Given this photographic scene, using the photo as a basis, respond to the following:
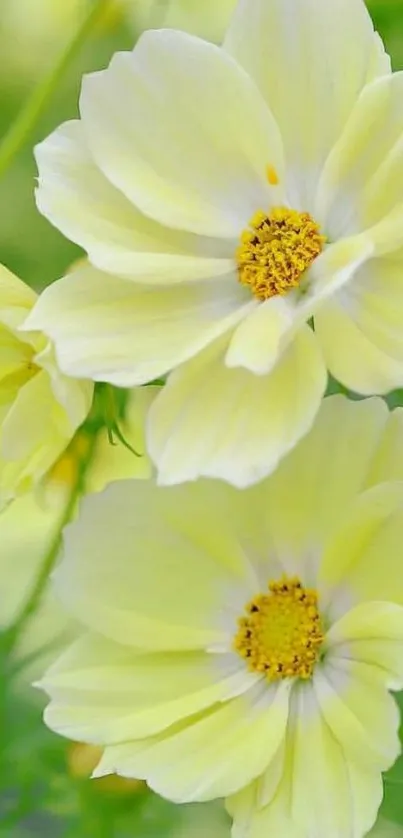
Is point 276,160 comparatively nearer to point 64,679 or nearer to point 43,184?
point 43,184

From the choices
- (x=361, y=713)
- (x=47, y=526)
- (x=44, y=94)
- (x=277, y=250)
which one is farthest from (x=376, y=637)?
(x=47, y=526)

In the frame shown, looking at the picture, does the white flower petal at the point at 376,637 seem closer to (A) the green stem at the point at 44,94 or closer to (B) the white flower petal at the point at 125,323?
(B) the white flower petal at the point at 125,323

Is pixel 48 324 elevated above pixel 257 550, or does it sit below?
above

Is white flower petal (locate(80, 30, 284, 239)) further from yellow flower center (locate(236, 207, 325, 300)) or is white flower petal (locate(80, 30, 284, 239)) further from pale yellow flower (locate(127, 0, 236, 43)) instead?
pale yellow flower (locate(127, 0, 236, 43))

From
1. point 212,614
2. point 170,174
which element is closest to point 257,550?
point 212,614

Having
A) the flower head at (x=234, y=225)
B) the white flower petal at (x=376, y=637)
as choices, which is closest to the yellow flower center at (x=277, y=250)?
the flower head at (x=234, y=225)

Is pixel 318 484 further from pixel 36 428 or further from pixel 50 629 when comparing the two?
pixel 50 629

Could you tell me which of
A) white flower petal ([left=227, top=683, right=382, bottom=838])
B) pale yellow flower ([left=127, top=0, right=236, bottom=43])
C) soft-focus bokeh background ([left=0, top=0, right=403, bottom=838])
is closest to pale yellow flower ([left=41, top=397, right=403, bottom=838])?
white flower petal ([left=227, top=683, right=382, bottom=838])
